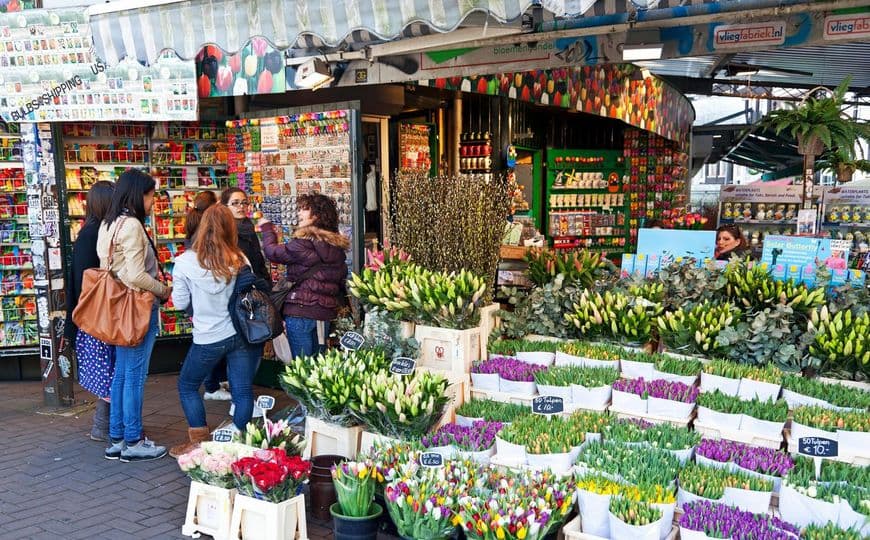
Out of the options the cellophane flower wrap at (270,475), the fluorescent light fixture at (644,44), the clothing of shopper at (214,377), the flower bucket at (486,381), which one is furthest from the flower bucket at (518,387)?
the clothing of shopper at (214,377)

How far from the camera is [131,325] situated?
4.60 meters

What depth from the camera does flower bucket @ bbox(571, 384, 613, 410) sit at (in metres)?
3.94

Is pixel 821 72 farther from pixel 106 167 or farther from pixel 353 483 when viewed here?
pixel 353 483

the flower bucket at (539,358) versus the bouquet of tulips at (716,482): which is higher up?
the flower bucket at (539,358)

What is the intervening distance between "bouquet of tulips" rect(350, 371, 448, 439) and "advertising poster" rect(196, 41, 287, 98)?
10.6 feet

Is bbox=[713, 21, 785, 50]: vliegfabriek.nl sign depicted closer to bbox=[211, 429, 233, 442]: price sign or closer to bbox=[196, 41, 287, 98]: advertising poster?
bbox=[196, 41, 287, 98]: advertising poster

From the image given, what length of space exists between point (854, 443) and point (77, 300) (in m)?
4.82

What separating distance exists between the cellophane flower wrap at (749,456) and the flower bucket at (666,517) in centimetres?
47

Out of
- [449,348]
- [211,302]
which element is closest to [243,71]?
[211,302]

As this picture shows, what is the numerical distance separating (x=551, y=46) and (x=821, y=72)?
9641 mm

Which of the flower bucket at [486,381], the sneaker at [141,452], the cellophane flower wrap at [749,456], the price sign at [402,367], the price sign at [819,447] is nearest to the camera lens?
the price sign at [819,447]

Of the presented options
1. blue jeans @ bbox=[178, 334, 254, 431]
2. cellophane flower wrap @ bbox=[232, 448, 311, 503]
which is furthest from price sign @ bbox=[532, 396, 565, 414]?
blue jeans @ bbox=[178, 334, 254, 431]

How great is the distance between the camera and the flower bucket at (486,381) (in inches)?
171

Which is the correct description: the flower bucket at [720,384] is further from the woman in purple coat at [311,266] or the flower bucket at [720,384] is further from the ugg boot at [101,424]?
the ugg boot at [101,424]
